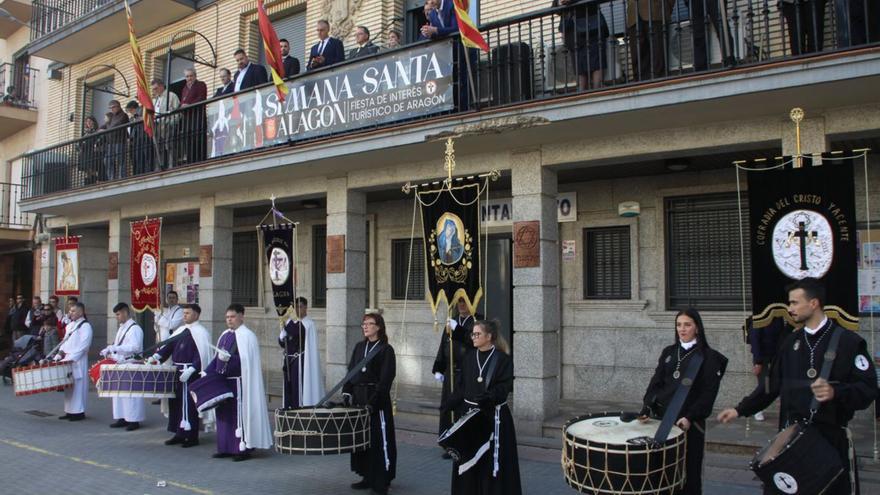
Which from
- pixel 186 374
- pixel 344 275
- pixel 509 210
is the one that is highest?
pixel 509 210

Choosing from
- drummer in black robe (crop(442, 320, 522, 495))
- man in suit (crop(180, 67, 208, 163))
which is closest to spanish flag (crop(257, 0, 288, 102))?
man in suit (crop(180, 67, 208, 163))

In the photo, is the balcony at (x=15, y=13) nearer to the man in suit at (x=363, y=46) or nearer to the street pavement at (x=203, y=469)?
the man in suit at (x=363, y=46)

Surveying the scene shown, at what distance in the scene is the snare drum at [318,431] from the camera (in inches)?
282

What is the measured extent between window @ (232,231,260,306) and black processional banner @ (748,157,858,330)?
479 inches

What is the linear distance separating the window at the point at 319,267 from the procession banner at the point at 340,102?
334cm

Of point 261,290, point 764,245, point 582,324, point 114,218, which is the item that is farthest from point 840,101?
point 114,218

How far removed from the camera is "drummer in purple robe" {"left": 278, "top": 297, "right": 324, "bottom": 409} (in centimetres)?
1173

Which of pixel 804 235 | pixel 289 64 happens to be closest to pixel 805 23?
pixel 804 235

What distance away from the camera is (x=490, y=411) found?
6465 millimetres

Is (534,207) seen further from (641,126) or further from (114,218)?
(114,218)

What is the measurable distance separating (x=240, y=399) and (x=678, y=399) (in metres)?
5.93

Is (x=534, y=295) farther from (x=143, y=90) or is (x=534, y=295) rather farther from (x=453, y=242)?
(x=143, y=90)

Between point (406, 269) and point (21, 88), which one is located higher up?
point (21, 88)

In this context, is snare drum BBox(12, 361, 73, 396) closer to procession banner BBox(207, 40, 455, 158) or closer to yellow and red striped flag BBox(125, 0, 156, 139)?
procession banner BBox(207, 40, 455, 158)
